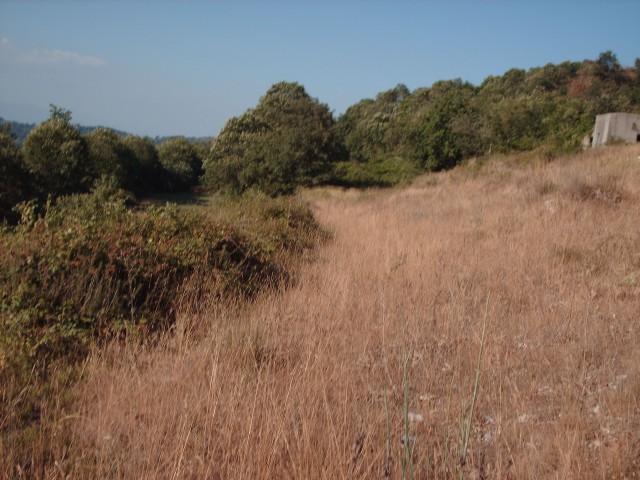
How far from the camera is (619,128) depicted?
55.7ft

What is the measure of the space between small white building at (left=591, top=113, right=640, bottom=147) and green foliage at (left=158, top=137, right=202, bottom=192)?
47.7m

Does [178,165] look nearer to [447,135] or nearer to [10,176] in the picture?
[10,176]

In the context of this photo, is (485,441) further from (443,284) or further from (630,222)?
(630,222)

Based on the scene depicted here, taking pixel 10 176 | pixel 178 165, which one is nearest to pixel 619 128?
pixel 10 176

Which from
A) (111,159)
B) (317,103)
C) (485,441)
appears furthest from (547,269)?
(111,159)

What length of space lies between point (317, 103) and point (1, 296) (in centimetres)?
3357

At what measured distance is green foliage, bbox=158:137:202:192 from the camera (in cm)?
5422

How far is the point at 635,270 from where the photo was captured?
416 cm

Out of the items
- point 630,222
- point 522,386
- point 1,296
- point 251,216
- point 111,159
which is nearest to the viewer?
Result: point 522,386

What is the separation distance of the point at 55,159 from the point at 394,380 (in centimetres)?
3295

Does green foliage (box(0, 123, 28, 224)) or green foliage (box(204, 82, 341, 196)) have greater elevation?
green foliage (box(204, 82, 341, 196))

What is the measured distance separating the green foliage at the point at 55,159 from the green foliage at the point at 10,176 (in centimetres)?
167

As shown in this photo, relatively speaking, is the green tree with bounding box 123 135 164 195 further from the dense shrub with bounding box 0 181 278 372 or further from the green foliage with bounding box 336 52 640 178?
the dense shrub with bounding box 0 181 278 372

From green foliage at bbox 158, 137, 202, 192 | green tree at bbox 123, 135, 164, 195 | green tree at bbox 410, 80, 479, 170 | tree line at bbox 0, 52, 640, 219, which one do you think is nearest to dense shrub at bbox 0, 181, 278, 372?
tree line at bbox 0, 52, 640, 219
